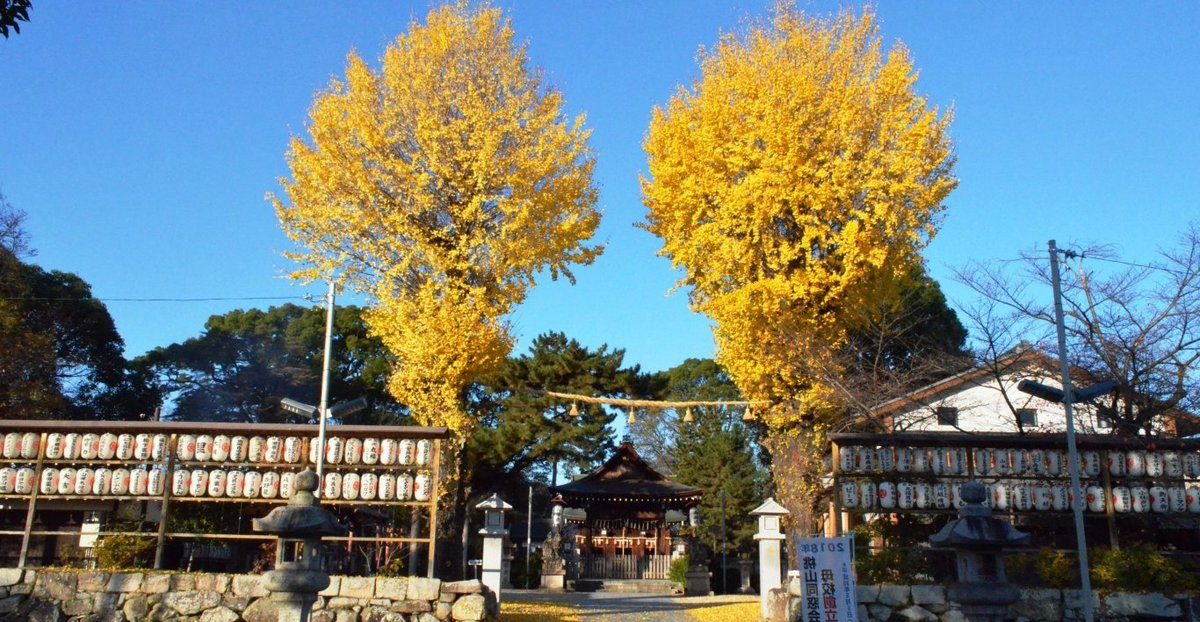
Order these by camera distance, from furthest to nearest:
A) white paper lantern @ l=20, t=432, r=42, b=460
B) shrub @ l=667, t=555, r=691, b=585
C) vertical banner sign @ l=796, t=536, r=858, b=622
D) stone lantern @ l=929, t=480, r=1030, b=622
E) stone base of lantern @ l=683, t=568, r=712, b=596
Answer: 1. shrub @ l=667, t=555, r=691, b=585
2. stone base of lantern @ l=683, t=568, r=712, b=596
3. white paper lantern @ l=20, t=432, r=42, b=460
4. vertical banner sign @ l=796, t=536, r=858, b=622
5. stone lantern @ l=929, t=480, r=1030, b=622

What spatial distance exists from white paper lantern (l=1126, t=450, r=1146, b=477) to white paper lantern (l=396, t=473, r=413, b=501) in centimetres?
1174

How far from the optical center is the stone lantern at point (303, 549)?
364 inches

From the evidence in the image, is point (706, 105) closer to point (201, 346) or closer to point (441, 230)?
point (441, 230)

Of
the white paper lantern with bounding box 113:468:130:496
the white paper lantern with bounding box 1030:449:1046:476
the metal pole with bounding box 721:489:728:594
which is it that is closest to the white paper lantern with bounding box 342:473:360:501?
the white paper lantern with bounding box 113:468:130:496

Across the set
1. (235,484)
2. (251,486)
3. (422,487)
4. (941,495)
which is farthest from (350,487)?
(941,495)

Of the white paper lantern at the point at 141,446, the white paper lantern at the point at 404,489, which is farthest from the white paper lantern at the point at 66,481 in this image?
the white paper lantern at the point at 404,489

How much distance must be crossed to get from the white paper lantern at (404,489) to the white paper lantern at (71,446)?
16.9 feet

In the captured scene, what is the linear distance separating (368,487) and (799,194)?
9.06 meters

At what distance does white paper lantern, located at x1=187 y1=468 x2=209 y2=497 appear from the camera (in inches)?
550

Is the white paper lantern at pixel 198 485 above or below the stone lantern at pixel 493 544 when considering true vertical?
above

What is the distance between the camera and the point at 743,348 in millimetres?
16734

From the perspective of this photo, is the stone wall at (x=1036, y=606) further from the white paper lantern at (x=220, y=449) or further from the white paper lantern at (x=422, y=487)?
the white paper lantern at (x=220, y=449)

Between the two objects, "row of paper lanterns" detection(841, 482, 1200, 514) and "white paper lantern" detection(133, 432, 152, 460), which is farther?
"row of paper lanterns" detection(841, 482, 1200, 514)

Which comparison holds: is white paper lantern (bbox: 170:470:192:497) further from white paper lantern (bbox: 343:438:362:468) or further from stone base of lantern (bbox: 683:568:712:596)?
stone base of lantern (bbox: 683:568:712:596)
